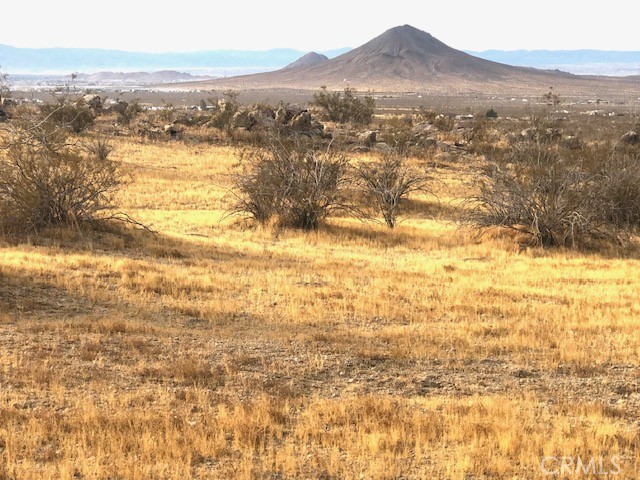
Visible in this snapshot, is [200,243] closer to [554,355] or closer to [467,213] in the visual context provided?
[467,213]

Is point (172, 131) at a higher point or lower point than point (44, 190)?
higher

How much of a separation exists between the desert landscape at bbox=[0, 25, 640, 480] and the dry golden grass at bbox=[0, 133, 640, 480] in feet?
0.10

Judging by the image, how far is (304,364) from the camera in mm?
7566

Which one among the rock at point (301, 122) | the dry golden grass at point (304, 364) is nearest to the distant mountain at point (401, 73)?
the rock at point (301, 122)

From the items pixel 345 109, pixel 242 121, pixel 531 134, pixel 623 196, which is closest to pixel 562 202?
pixel 623 196

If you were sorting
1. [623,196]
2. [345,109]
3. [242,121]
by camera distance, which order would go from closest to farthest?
[623,196] < [242,121] < [345,109]

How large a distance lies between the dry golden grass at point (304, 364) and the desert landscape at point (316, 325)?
0.03 meters

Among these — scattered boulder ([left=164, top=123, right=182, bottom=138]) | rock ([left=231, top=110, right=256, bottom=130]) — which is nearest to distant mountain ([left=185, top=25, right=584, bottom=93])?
rock ([left=231, top=110, right=256, bottom=130])

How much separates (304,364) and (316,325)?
1.83m

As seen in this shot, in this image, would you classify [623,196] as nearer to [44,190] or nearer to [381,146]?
[44,190]

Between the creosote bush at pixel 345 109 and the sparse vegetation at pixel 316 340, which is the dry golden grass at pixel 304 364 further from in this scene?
the creosote bush at pixel 345 109

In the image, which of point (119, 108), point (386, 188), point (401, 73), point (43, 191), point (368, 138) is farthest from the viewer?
point (401, 73)

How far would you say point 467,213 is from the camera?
19.7 meters

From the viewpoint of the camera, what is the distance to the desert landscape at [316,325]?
212 inches
